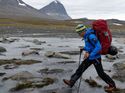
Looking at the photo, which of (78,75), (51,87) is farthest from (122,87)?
(51,87)

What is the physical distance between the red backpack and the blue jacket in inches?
7.1

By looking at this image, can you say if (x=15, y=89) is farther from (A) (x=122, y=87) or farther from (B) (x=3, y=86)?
(A) (x=122, y=87)

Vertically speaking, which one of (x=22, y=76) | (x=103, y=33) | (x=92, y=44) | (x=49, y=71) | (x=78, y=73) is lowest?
Result: (x=49, y=71)

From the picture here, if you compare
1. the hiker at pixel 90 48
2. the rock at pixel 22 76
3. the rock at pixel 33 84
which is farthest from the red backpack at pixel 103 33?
the rock at pixel 22 76

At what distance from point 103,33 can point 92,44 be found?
0.66 m

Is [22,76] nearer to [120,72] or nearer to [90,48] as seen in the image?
[90,48]

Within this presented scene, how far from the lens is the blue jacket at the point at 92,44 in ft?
37.9

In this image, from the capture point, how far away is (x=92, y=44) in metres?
11.9

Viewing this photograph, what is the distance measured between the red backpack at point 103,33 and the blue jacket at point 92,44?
18cm

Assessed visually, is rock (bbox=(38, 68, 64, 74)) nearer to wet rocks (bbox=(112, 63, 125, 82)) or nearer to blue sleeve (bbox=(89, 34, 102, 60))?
wet rocks (bbox=(112, 63, 125, 82))

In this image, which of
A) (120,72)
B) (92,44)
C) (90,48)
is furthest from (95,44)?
(120,72)

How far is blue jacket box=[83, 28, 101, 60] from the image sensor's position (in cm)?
1156

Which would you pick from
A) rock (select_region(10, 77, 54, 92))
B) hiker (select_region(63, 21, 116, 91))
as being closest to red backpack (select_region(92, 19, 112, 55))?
hiker (select_region(63, 21, 116, 91))

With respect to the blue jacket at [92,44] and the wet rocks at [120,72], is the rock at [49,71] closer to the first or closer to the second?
the wet rocks at [120,72]
